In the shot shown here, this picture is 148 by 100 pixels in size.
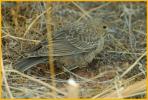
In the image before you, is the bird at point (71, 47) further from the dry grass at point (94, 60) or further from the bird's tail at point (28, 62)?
the dry grass at point (94, 60)

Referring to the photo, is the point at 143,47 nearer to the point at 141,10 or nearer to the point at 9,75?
the point at 141,10

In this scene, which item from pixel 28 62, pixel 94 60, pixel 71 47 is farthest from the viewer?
pixel 94 60

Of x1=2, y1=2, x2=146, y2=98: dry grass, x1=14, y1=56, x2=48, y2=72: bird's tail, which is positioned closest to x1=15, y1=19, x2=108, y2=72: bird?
x1=14, y1=56, x2=48, y2=72: bird's tail

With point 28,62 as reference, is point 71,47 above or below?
above

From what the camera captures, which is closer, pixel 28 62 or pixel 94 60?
pixel 28 62

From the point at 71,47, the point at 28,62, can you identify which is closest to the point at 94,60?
the point at 71,47

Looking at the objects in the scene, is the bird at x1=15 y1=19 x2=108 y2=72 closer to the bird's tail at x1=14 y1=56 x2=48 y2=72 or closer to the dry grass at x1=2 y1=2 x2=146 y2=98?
the bird's tail at x1=14 y1=56 x2=48 y2=72

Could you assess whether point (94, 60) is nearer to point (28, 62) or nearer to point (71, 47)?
point (71, 47)

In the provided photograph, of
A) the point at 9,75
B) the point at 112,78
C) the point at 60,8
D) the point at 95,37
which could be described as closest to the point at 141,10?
the point at 60,8

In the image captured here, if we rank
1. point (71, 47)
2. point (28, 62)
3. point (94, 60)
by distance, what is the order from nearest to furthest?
point (28, 62), point (71, 47), point (94, 60)
